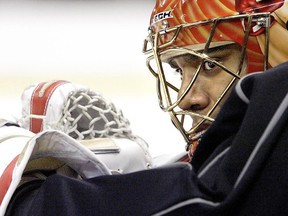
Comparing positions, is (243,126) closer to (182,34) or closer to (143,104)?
(182,34)

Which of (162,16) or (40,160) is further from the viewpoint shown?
(162,16)

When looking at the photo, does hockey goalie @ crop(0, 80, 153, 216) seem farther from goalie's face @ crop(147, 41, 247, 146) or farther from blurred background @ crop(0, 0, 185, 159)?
blurred background @ crop(0, 0, 185, 159)

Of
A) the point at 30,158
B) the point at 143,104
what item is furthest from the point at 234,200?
the point at 143,104

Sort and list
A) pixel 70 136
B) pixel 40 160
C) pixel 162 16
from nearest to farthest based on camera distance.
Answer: pixel 40 160 < pixel 70 136 < pixel 162 16

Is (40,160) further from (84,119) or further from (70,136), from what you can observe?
(84,119)

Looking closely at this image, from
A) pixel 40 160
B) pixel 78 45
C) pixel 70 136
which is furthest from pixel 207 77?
pixel 78 45

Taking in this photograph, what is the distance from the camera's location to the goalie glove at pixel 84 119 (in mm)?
939

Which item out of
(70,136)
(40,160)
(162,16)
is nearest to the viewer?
(40,160)

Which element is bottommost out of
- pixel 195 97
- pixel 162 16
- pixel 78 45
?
pixel 78 45

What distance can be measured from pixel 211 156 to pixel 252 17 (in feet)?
Answer: 1.56

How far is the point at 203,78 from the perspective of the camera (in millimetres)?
917

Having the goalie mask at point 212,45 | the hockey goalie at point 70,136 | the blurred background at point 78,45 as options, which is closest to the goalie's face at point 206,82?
the goalie mask at point 212,45

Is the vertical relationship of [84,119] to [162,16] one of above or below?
below

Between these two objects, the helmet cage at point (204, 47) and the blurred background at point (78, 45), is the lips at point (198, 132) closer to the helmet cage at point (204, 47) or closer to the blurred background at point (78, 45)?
the helmet cage at point (204, 47)
